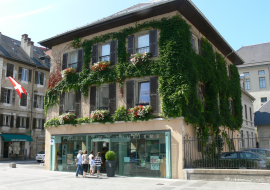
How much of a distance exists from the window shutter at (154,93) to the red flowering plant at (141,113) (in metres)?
0.29

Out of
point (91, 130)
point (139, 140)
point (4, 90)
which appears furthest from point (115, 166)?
point (4, 90)

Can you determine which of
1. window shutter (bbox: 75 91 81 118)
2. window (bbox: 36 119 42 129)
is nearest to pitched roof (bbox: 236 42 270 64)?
window (bbox: 36 119 42 129)

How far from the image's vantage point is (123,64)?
18.0 meters

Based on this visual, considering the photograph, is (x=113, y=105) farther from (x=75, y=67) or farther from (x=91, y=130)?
(x=75, y=67)

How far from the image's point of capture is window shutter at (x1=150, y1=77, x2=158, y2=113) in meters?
16.4

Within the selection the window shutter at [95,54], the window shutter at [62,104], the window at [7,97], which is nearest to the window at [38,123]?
the window at [7,97]

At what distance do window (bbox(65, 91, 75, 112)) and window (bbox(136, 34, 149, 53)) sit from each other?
6323 millimetres

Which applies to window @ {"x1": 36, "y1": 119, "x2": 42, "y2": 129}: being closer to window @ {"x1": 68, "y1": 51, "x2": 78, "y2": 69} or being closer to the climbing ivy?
the climbing ivy

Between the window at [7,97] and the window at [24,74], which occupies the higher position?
the window at [24,74]

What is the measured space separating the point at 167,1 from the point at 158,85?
191 inches

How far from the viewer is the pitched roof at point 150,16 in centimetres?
1661

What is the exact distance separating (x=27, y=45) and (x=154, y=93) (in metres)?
29.9

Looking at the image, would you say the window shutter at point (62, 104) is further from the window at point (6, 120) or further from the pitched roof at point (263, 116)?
the pitched roof at point (263, 116)

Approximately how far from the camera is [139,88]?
1766 cm
